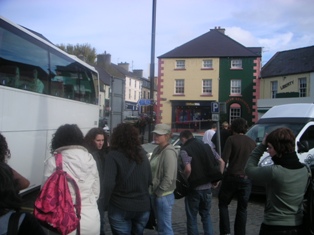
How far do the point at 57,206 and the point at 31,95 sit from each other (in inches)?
207

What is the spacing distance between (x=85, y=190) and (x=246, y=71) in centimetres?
3653

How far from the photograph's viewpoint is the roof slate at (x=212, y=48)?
38228 millimetres

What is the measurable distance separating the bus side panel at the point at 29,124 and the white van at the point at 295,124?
525 centimetres

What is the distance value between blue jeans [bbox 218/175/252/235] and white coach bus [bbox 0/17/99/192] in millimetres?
4158

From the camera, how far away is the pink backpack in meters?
2.89

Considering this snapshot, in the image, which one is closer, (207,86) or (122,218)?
(122,218)

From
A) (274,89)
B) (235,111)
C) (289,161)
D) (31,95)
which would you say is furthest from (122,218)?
(235,111)

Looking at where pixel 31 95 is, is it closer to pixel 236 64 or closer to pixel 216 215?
pixel 216 215

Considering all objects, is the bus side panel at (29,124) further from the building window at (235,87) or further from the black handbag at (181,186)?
the building window at (235,87)

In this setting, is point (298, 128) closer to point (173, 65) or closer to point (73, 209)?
point (73, 209)

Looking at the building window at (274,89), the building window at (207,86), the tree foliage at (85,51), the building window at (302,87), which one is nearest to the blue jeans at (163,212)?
the building window at (302,87)

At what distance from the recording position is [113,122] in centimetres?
1298

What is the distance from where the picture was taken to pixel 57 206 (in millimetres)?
2908

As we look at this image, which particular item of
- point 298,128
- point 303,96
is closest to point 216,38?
point 303,96
